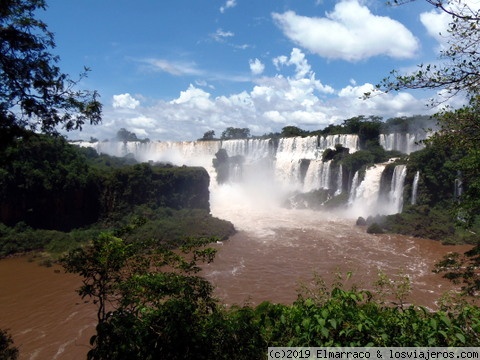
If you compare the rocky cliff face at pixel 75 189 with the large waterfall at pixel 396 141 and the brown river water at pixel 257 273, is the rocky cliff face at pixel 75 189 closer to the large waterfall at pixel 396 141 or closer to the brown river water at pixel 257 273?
the brown river water at pixel 257 273

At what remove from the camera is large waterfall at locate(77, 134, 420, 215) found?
91.5 feet

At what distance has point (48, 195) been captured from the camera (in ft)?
73.8

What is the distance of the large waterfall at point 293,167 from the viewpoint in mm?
27891

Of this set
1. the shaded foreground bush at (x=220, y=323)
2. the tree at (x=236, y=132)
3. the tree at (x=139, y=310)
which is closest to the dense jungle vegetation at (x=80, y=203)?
the tree at (x=139, y=310)

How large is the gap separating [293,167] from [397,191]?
41.1 feet

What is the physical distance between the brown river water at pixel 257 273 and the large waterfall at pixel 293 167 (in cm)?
390

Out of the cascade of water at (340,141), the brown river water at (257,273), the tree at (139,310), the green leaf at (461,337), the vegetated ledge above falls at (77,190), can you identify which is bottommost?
the brown river water at (257,273)

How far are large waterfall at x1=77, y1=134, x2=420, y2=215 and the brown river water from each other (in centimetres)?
390

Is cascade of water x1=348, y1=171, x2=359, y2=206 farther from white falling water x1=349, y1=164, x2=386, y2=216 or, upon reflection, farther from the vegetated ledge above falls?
the vegetated ledge above falls

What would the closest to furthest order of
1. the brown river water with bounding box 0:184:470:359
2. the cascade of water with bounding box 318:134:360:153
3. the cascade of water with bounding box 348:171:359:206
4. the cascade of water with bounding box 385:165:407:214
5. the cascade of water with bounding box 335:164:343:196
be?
the brown river water with bounding box 0:184:470:359, the cascade of water with bounding box 385:165:407:214, the cascade of water with bounding box 348:171:359:206, the cascade of water with bounding box 335:164:343:196, the cascade of water with bounding box 318:134:360:153

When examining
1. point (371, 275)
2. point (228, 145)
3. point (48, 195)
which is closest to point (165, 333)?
point (371, 275)

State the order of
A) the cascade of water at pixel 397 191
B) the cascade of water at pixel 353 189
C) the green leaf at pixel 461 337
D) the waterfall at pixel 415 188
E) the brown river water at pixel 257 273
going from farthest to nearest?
1. the cascade of water at pixel 353 189
2. the cascade of water at pixel 397 191
3. the waterfall at pixel 415 188
4. the brown river water at pixel 257 273
5. the green leaf at pixel 461 337

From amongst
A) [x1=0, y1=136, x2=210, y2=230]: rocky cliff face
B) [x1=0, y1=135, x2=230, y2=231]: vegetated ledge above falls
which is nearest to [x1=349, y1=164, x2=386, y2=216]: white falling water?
[x1=0, y1=135, x2=230, y2=231]: vegetated ledge above falls

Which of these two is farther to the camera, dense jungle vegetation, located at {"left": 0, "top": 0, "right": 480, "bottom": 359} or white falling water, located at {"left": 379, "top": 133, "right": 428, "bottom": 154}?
white falling water, located at {"left": 379, "top": 133, "right": 428, "bottom": 154}
